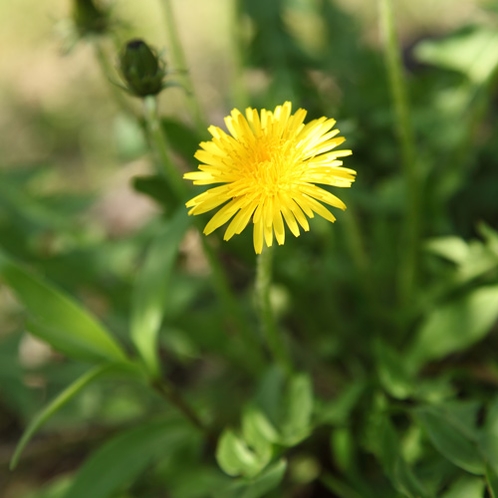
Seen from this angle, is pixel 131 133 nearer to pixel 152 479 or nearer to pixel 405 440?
pixel 152 479

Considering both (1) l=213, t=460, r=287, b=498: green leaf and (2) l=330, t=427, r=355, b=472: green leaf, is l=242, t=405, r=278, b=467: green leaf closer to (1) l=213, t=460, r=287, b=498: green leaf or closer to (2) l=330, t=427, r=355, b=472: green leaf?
(1) l=213, t=460, r=287, b=498: green leaf

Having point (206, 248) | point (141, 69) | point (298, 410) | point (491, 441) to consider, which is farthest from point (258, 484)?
point (141, 69)

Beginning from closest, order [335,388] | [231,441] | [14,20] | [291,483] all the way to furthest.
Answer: [231,441], [291,483], [335,388], [14,20]

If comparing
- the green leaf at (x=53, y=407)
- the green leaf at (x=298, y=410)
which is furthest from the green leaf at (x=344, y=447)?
the green leaf at (x=53, y=407)

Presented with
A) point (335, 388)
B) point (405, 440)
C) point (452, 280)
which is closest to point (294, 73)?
point (452, 280)

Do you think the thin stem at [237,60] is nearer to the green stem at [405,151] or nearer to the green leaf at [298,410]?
the green stem at [405,151]

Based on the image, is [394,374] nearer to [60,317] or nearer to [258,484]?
[258,484]
